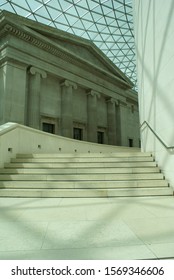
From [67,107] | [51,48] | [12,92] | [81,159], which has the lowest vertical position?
[81,159]

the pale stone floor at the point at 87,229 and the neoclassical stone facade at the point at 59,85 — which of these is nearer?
the pale stone floor at the point at 87,229

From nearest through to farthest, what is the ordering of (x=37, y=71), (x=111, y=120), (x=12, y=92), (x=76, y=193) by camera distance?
1. (x=76, y=193)
2. (x=12, y=92)
3. (x=37, y=71)
4. (x=111, y=120)

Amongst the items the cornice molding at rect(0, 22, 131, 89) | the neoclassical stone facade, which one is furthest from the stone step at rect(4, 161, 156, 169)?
the cornice molding at rect(0, 22, 131, 89)

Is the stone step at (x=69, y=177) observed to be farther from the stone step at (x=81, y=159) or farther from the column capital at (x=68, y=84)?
the column capital at (x=68, y=84)

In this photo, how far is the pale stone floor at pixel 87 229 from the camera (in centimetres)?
300

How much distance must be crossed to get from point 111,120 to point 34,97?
1591 centimetres

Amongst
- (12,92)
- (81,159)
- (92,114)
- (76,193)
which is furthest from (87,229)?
(92,114)

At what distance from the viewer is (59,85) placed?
29766 millimetres

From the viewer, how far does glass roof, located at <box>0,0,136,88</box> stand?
100 feet

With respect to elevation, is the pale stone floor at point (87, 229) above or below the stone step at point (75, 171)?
below

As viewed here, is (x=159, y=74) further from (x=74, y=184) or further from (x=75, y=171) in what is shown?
(x=74, y=184)

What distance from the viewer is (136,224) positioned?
4.32 metres

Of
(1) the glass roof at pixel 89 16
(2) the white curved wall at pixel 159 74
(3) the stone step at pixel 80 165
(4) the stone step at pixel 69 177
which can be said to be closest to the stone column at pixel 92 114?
(1) the glass roof at pixel 89 16

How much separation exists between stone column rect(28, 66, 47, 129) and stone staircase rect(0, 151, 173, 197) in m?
14.2
